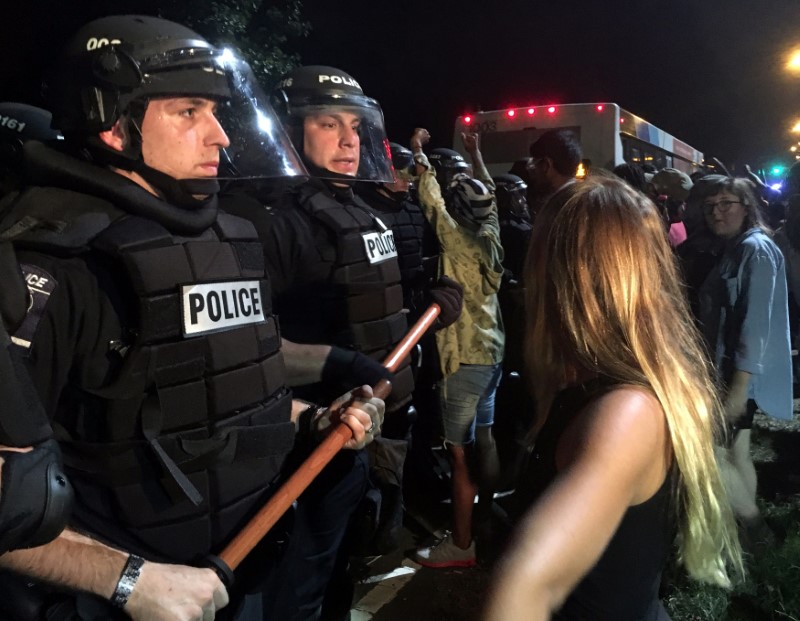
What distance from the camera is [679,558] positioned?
1.59 metres

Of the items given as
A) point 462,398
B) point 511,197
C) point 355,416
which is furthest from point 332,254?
point 511,197

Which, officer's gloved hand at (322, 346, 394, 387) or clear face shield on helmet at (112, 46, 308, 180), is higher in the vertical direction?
clear face shield on helmet at (112, 46, 308, 180)

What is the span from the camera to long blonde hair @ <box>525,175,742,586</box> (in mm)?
1383

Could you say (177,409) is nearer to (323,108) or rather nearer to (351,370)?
(351,370)

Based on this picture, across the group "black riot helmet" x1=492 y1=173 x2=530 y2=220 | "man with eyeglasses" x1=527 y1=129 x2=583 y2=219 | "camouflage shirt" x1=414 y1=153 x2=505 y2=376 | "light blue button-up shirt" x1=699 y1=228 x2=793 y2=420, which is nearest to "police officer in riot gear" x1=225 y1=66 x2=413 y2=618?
"camouflage shirt" x1=414 y1=153 x2=505 y2=376

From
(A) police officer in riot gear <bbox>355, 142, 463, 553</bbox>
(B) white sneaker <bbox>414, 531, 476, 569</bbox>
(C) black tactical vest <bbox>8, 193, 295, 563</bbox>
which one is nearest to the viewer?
Result: (C) black tactical vest <bbox>8, 193, 295, 563</bbox>

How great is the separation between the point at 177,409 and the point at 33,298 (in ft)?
1.59

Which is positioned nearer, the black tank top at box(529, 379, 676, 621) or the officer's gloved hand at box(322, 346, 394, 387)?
the black tank top at box(529, 379, 676, 621)

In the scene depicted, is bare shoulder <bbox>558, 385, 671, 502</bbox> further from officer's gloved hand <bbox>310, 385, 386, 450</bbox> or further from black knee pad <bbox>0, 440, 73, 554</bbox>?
black knee pad <bbox>0, 440, 73, 554</bbox>

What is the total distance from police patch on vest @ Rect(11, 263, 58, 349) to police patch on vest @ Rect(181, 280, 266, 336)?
1.14 feet

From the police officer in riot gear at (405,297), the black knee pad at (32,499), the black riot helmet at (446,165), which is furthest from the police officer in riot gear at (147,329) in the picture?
the black riot helmet at (446,165)

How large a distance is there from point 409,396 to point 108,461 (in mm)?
1952

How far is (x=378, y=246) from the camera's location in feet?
10.5

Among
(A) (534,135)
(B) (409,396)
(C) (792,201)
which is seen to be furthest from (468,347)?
(A) (534,135)
